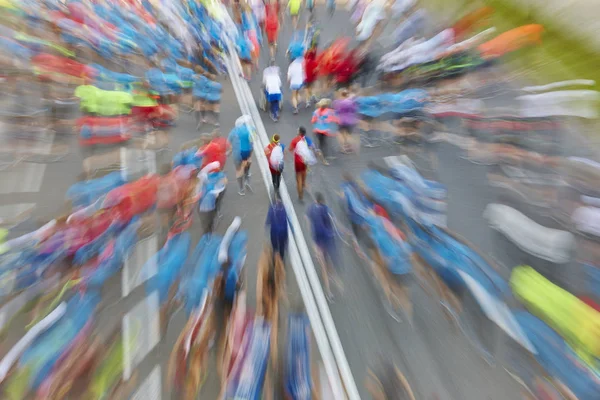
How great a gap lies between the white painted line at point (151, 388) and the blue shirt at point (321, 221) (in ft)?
8.68

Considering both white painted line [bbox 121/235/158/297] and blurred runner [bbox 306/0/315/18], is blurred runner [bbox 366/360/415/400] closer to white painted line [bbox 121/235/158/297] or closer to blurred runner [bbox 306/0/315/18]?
white painted line [bbox 121/235/158/297]

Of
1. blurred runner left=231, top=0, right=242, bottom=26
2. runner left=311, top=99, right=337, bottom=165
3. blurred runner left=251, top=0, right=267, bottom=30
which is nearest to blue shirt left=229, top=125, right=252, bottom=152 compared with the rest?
runner left=311, top=99, right=337, bottom=165

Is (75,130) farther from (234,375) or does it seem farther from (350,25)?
(350,25)

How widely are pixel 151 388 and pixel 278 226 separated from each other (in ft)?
7.92

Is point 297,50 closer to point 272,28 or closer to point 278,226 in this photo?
point 272,28

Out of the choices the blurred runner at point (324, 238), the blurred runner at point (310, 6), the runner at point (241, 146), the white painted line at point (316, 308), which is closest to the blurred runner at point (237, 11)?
the blurred runner at point (310, 6)

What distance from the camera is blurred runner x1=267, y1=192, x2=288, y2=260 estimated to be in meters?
5.78

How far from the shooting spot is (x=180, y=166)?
7293 mm

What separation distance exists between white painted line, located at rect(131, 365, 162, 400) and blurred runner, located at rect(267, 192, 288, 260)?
2.08 metres

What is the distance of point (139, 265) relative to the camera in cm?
674

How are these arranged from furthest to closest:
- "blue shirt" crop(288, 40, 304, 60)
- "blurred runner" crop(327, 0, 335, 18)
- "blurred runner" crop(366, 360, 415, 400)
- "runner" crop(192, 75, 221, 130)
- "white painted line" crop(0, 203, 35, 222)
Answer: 1. "blurred runner" crop(327, 0, 335, 18)
2. "blue shirt" crop(288, 40, 304, 60)
3. "runner" crop(192, 75, 221, 130)
4. "white painted line" crop(0, 203, 35, 222)
5. "blurred runner" crop(366, 360, 415, 400)

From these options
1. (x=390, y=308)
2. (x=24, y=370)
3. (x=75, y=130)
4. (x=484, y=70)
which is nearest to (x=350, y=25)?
(x=484, y=70)

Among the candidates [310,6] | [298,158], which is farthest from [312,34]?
[298,158]

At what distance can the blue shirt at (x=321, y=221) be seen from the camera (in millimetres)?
6050
